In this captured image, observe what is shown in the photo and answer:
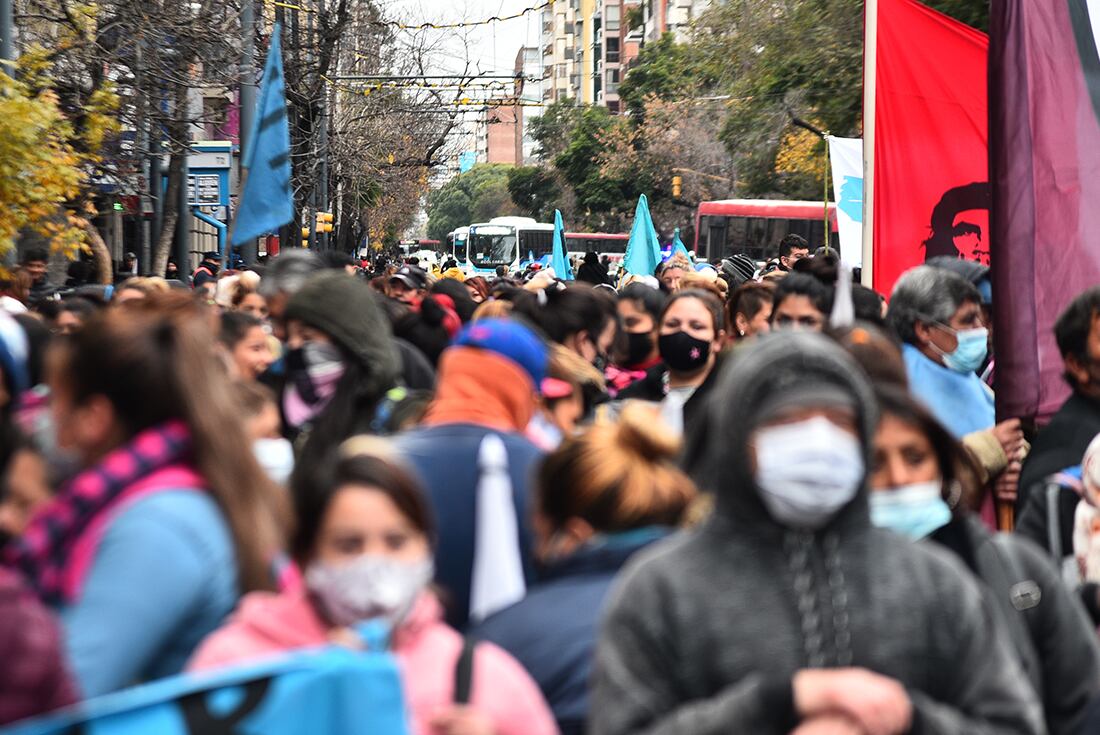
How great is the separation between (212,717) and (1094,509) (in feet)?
7.81

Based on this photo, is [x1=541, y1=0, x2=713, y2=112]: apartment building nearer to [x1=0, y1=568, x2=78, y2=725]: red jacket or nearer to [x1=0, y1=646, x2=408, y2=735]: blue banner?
[x1=0, y1=646, x2=408, y2=735]: blue banner

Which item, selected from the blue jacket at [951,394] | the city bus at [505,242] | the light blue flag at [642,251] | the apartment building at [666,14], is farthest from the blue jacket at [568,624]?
the apartment building at [666,14]

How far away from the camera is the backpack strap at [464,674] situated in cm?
289

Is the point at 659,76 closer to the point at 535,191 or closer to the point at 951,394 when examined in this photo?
the point at 535,191

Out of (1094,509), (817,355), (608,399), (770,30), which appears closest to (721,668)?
(817,355)

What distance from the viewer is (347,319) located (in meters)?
5.05

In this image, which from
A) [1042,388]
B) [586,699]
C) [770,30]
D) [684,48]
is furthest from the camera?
[684,48]

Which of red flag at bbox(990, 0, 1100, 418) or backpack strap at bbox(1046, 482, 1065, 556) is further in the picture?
red flag at bbox(990, 0, 1100, 418)

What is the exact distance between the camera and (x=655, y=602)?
271 centimetres

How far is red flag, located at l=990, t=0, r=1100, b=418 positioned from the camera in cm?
571

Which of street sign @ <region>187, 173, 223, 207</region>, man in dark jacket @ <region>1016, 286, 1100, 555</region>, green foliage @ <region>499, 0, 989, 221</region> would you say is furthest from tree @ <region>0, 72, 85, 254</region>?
green foliage @ <region>499, 0, 989, 221</region>

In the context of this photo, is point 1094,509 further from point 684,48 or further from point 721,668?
point 684,48

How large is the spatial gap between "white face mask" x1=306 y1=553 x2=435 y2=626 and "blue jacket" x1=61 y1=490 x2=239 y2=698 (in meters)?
0.20

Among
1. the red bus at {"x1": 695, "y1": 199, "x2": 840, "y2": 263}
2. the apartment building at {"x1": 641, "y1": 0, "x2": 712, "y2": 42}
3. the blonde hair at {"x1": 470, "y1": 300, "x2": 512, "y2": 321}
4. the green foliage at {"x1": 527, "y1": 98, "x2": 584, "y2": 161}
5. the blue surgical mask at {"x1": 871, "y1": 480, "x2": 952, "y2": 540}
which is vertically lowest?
the blue surgical mask at {"x1": 871, "y1": 480, "x2": 952, "y2": 540}
